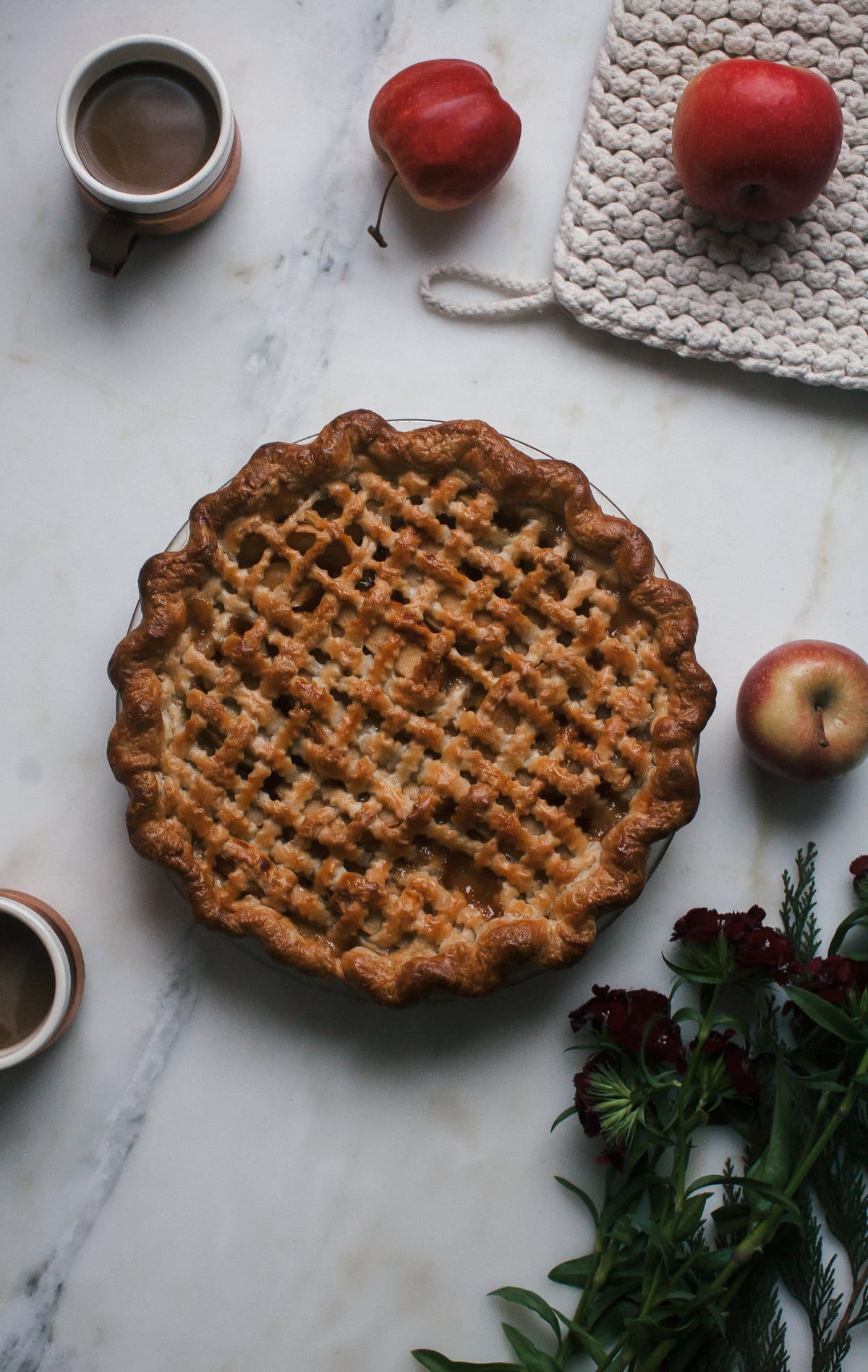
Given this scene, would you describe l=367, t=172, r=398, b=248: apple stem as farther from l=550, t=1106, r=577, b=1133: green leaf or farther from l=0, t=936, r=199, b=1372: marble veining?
l=550, t=1106, r=577, b=1133: green leaf

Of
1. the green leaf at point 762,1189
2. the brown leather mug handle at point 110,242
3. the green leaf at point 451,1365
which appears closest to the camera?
the green leaf at point 762,1189

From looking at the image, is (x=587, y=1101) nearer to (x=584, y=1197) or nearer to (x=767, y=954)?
(x=584, y=1197)

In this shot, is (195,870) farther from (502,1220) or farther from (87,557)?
(502,1220)

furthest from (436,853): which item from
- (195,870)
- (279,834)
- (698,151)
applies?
(698,151)

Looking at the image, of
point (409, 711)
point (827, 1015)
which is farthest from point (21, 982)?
point (827, 1015)

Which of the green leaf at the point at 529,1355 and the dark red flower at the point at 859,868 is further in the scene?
the dark red flower at the point at 859,868

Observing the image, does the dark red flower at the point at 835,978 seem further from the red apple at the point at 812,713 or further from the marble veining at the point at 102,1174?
the marble veining at the point at 102,1174

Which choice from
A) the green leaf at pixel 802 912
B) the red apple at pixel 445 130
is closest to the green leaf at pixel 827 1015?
the green leaf at pixel 802 912

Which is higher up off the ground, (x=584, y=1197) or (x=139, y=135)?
(x=139, y=135)
